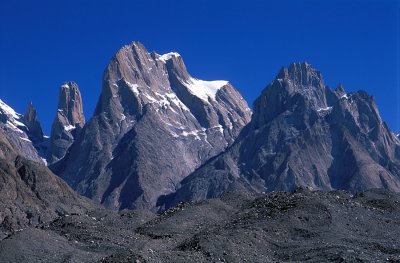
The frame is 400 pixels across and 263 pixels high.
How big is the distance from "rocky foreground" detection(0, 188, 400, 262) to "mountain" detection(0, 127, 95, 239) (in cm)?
9126

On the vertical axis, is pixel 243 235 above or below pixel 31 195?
below

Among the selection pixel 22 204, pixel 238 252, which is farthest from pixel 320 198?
pixel 22 204

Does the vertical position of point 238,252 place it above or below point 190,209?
below

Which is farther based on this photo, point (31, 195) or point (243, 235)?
point (31, 195)

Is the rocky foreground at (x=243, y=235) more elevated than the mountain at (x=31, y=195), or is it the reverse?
the mountain at (x=31, y=195)

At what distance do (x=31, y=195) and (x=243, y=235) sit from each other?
429ft

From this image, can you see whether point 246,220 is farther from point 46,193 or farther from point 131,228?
point 46,193

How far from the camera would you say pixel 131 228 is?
63469 mm

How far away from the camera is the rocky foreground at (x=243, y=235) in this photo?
4344 centimetres

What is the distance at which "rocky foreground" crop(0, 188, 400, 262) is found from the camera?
143ft

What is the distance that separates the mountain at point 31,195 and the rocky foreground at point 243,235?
9126cm

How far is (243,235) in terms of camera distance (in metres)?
48.1

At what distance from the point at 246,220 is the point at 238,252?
9469 millimetres

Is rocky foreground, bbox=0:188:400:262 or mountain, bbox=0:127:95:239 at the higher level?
mountain, bbox=0:127:95:239
